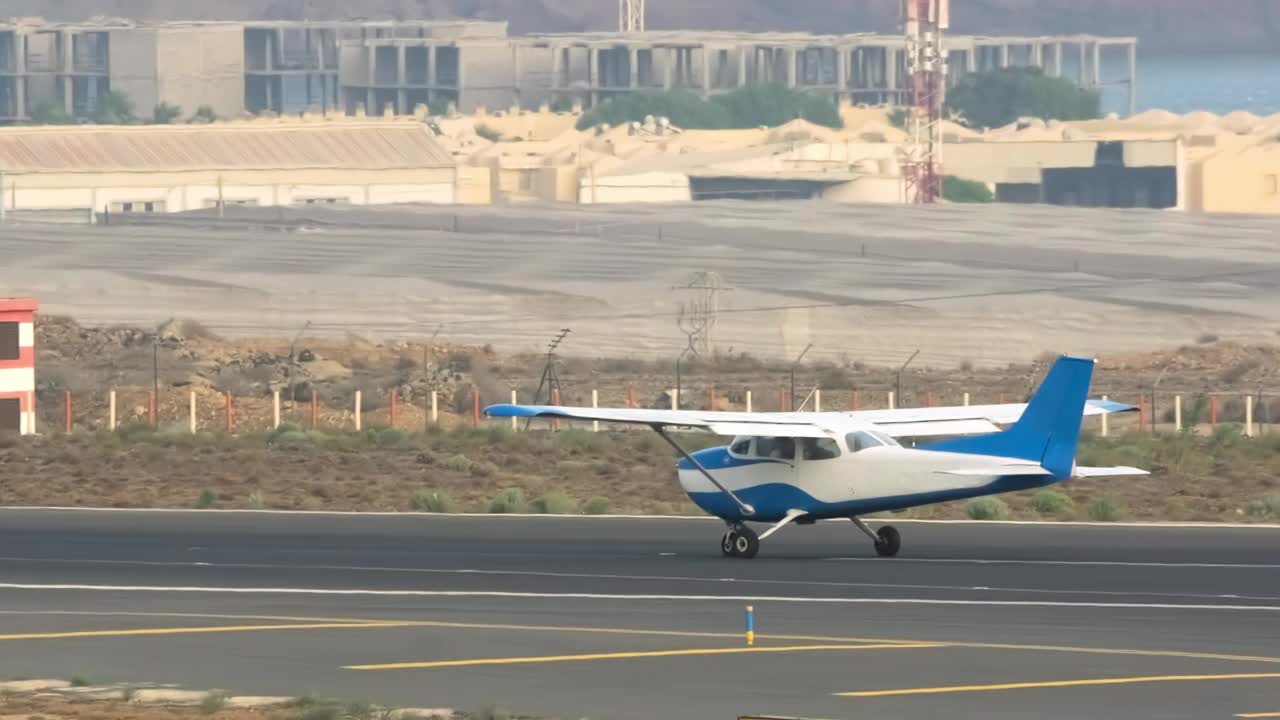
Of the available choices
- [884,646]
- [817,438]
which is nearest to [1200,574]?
[817,438]

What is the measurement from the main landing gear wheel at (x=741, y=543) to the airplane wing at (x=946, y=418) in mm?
2342

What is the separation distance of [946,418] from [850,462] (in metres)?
3.35

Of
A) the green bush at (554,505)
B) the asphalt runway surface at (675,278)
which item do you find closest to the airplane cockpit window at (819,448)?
the green bush at (554,505)

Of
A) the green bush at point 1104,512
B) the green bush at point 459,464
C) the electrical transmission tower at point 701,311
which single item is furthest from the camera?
the electrical transmission tower at point 701,311

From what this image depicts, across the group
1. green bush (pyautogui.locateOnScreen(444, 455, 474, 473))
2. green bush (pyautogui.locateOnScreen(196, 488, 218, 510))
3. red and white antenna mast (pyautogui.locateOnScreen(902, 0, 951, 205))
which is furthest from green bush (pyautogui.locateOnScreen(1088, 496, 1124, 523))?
red and white antenna mast (pyautogui.locateOnScreen(902, 0, 951, 205))

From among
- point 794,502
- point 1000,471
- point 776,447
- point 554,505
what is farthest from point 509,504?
point 1000,471

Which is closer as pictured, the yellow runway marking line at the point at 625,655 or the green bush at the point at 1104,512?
the yellow runway marking line at the point at 625,655

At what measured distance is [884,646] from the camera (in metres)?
23.2

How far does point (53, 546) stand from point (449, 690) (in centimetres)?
1508

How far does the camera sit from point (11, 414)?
186ft

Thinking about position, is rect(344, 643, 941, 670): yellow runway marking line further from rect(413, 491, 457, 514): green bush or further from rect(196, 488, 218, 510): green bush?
rect(196, 488, 218, 510): green bush

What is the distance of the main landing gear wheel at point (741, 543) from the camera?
32.2 m

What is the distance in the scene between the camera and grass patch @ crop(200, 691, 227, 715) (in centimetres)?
1939

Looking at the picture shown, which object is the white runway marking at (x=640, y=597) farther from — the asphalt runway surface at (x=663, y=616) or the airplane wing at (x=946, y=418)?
the airplane wing at (x=946, y=418)
